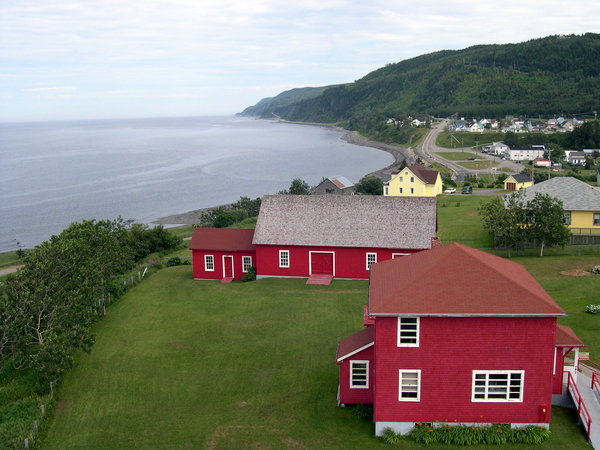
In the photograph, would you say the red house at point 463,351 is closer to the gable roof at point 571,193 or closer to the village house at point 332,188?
the gable roof at point 571,193

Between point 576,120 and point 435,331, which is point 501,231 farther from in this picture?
point 576,120

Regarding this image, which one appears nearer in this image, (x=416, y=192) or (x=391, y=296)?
(x=391, y=296)

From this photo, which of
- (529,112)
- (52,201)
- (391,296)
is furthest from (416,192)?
(529,112)

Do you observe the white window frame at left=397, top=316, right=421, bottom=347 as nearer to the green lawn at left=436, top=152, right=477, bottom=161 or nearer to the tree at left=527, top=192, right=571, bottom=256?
the tree at left=527, top=192, right=571, bottom=256

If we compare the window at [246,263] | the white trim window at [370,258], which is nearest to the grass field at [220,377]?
the white trim window at [370,258]

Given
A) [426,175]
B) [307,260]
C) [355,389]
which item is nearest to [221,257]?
[307,260]

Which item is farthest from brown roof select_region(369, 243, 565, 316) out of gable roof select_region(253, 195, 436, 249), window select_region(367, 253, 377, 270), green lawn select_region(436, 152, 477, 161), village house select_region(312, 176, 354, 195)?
green lawn select_region(436, 152, 477, 161)

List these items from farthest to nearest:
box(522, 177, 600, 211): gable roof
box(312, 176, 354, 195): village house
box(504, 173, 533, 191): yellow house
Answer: box(312, 176, 354, 195): village house
box(504, 173, 533, 191): yellow house
box(522, 177, 600, 211): gable roof
